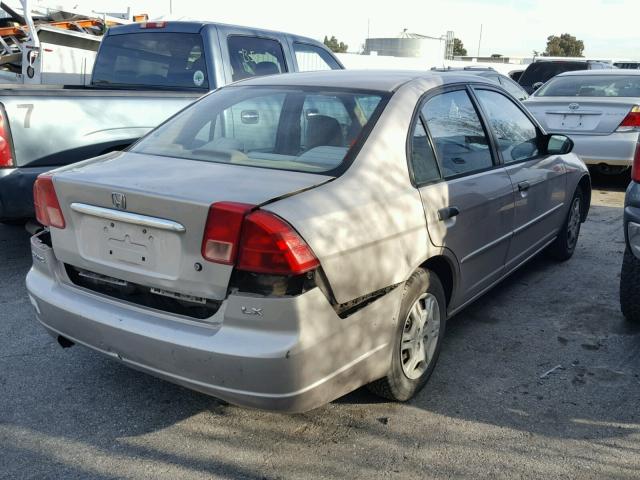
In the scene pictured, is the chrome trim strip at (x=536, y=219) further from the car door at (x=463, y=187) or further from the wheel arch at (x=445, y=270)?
the wheel arch at (x=445, y=270)

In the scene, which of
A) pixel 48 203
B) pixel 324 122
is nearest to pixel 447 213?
pixel 324 122

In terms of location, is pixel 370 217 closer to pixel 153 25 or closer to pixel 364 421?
pixel 364 421

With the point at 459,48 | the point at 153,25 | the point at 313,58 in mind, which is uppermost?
the point at 153,25

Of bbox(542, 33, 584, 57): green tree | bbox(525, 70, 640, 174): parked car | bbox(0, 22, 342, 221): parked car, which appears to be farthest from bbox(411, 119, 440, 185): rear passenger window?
bbox(542, 33, 584, 57): green tree

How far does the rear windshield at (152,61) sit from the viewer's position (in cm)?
629

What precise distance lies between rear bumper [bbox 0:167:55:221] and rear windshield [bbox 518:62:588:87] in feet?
47.9

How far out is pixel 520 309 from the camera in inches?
185

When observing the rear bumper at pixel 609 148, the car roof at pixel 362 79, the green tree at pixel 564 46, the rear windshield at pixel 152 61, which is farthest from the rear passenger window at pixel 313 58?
the green tree at pixel 564 46

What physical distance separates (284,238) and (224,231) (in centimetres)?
24

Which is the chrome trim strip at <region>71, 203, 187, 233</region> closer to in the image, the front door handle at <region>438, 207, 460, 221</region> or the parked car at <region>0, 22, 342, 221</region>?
the front door handle at <region>438, 207, 460, 221</region>

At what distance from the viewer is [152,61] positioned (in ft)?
21.9

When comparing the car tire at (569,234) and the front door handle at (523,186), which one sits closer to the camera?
the front door handle at (523,186)

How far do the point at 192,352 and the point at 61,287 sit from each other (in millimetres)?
892

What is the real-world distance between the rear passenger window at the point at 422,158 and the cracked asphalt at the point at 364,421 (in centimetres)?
110
